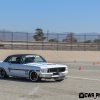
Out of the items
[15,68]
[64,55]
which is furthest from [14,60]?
[64,55]

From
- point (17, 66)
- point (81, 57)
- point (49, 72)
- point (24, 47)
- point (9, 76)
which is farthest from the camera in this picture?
point (24, 47)

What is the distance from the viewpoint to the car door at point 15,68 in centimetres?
1752

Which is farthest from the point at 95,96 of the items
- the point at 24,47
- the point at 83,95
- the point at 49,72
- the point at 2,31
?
the point at 2,31

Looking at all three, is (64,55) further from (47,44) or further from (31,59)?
(31,59)

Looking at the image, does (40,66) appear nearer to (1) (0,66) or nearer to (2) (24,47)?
(1) (0,66)

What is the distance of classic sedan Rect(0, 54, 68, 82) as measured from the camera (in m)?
16.6

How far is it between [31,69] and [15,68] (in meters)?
1.29

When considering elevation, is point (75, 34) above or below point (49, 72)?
above

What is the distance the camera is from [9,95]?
12.4 metres

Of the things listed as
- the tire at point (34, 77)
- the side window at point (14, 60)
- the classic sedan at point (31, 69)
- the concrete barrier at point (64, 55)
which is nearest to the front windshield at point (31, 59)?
the classic sedan at point (31, 69)

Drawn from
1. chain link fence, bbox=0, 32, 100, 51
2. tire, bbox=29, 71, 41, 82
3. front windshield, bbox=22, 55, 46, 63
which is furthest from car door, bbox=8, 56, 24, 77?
chain link fence, bbox=0, 32, 100, 51

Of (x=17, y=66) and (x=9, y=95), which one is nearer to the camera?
(x=9, y=95)

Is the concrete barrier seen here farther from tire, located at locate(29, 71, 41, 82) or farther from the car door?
tire, located at locate(29, 71, 41, 82)

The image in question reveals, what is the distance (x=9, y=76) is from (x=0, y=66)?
0.76 meters
